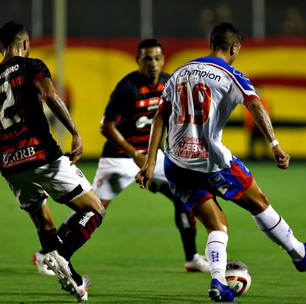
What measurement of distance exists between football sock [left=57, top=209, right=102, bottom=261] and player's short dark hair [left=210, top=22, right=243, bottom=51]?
1.65 metres

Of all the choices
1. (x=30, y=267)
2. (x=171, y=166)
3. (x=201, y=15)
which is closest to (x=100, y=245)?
(x=30, y=267)

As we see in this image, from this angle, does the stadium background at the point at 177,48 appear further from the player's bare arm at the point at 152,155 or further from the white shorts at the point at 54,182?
the white shorts at the point at 54,182

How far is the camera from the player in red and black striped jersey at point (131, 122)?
8.08m

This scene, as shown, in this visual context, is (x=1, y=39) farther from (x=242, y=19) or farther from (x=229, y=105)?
(x=242, y=19)

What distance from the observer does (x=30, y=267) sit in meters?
7.91

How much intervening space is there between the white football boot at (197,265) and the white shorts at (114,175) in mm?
935

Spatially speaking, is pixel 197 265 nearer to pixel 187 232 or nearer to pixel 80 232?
pixel 187 232

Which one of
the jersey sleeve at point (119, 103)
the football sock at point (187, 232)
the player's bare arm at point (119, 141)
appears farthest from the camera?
the jersey sleeve at point (119, 103)

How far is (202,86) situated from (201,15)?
53.7 ft

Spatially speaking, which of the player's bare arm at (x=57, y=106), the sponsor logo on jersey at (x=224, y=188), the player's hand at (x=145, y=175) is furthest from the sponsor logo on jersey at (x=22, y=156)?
the sponsor logo on jersey at (x=224, y=188)

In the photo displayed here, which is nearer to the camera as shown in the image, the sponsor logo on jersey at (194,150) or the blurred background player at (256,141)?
the sponsor logo on jersey at (194,150)

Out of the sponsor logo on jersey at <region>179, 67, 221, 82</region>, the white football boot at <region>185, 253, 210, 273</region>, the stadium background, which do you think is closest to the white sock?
the sponsor logo on jersey at <region>179, 67, 221, 82</region>

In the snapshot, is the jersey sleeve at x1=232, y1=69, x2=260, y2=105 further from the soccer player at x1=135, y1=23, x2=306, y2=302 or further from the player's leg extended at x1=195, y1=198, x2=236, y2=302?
the player's leg extended at x1=195, y1=198, x2=236, y2=302

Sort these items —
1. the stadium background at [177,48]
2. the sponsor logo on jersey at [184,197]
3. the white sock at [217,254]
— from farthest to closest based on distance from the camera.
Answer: the stadium background at [177,48], the sponsor logo on jersey at [184,197], the white sock at [217,254]
